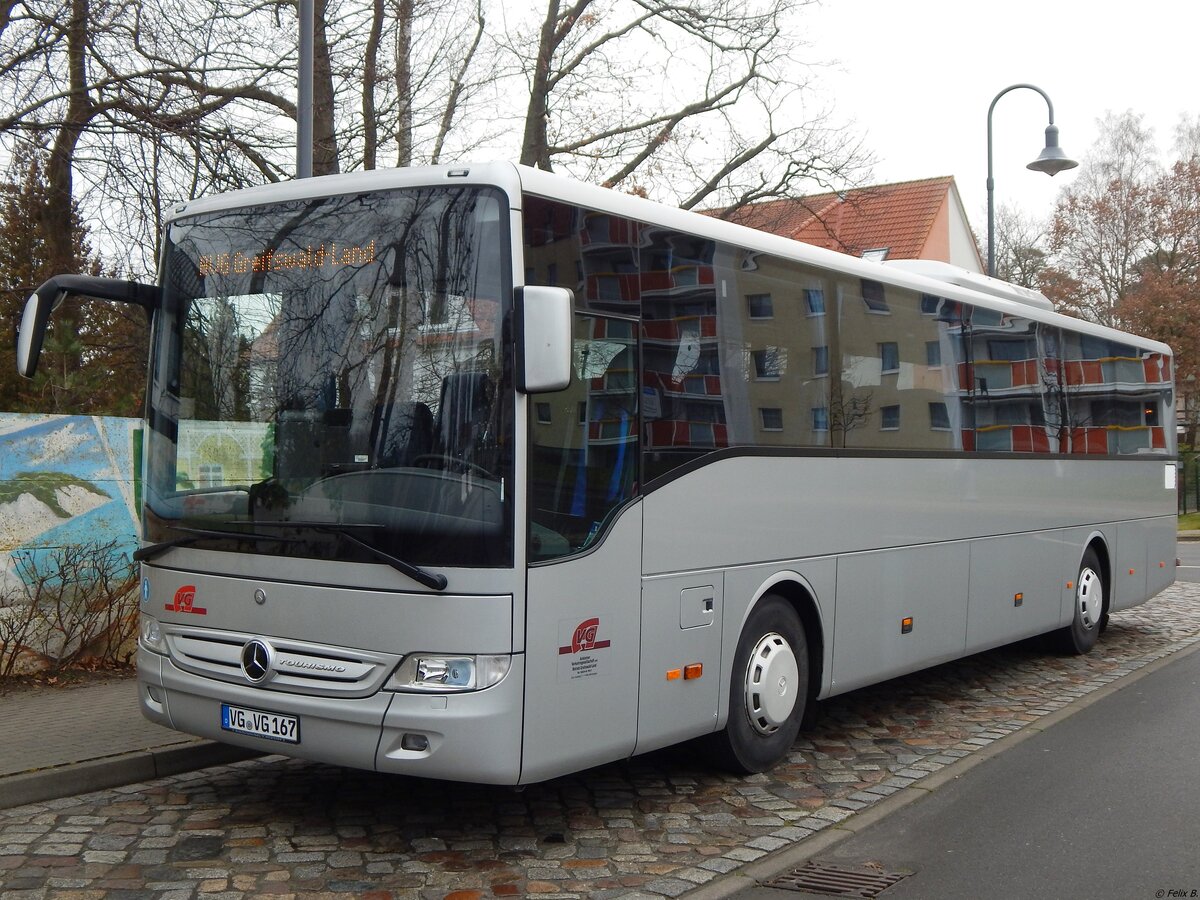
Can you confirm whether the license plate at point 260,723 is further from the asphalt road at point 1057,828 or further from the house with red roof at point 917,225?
the house with red roof at point 917,225

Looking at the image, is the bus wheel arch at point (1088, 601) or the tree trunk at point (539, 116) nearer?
the bus wheel arch at point (1088, 601)

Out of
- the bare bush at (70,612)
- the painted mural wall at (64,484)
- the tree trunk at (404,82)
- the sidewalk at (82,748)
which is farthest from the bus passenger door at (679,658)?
the tree trunk at (404,82)

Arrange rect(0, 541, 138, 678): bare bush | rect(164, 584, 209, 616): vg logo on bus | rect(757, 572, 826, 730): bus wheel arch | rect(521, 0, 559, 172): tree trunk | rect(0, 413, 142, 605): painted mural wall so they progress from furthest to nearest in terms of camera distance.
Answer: rect(521, 0, 559, 172): tree trunk, rect(0, 413, 142, 605): painted mural wall, rect(0, 541, 138, 678): bare bush, rect(757, 572, 826, 730): bus wheel arch, rect(164, 584, 209, 616): vg logo on bus

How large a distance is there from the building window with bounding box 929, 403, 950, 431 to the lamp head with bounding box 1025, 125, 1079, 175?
11.6 meters

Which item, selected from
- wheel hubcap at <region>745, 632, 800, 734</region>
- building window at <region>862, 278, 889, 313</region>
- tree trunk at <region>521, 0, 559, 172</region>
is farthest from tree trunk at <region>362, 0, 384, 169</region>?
wheel hubcap at <region>745, 632, 800, 734</region>

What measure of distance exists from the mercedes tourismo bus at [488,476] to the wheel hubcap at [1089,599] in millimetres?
4910

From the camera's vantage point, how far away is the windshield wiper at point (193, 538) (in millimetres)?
6285

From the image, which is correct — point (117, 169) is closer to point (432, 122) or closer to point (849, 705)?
point (432, 122)

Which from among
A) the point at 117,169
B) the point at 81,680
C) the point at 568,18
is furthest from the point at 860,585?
the point at 568,18

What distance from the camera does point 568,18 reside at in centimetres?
2242

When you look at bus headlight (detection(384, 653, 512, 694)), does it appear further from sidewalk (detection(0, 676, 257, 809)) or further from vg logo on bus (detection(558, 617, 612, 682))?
sidewalk (detection(0, 676, 257, 809))

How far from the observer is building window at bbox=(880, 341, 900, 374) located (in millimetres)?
9164

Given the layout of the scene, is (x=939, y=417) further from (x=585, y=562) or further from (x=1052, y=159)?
(x=1052, y=159)

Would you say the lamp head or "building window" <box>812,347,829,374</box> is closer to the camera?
"building window" <box>812,347,829,374</box>
